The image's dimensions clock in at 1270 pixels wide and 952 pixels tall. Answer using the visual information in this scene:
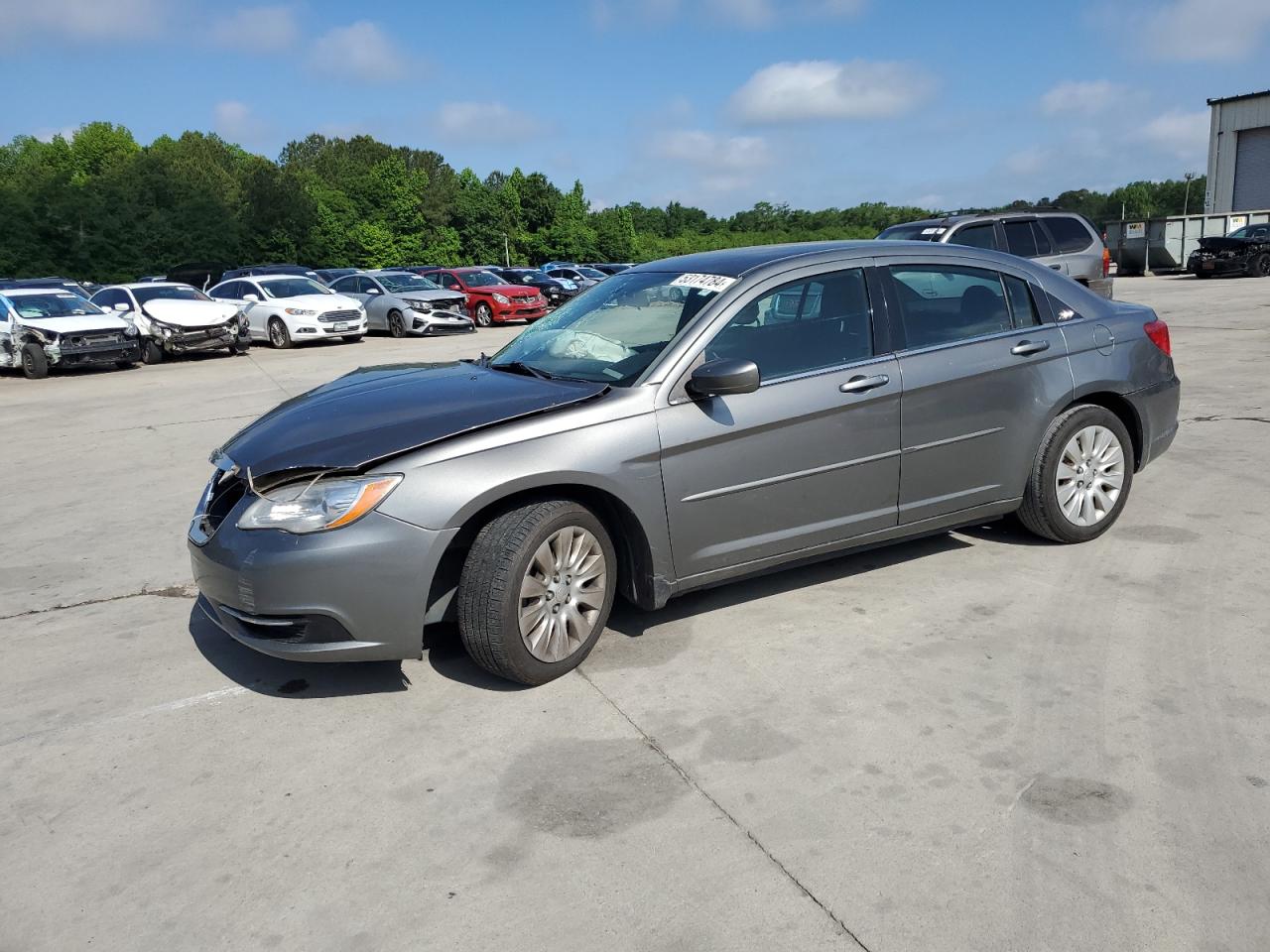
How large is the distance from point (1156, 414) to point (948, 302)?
1575 millimetres

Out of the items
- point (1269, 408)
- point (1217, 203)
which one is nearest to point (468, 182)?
point (1217, 203)

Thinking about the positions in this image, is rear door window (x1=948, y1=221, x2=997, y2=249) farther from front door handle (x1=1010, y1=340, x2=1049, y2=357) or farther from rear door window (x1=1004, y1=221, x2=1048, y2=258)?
front door handle (x1=1010, y1=340, x2=1049, y2=357)

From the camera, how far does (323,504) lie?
152 inches

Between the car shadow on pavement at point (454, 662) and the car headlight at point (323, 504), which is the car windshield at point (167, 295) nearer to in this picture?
the car shadow on pavement at point (454, 662)

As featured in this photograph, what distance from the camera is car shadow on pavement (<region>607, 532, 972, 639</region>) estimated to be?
16.0 ft

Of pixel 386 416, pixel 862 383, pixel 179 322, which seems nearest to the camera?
pixel 386 416

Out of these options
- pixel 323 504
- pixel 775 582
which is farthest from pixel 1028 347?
pixel 323 504

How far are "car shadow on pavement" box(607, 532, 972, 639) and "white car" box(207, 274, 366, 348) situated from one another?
1862cm

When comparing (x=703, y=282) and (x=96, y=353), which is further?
(x=96, y=353)

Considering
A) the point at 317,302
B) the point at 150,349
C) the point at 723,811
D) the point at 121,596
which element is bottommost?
the point at 723,811

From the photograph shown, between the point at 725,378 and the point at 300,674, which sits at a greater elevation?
the point at 725,378

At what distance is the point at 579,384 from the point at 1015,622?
2.25 metres

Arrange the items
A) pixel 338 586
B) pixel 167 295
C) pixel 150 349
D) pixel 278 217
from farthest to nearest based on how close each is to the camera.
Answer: pixel 278 217 → pixel 167 295 → pixel 150 349 → pixel 338 586

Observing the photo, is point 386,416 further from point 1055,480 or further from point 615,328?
point 1055,480
